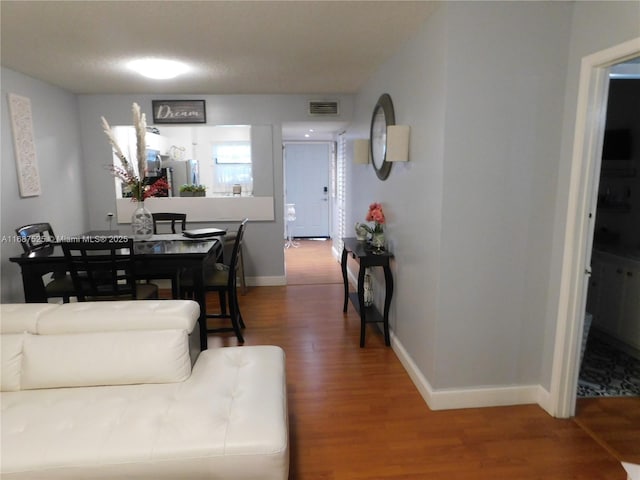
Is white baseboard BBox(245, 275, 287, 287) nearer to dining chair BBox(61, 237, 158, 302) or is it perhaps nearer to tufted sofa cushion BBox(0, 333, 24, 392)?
dining chair BBox(61, 237, 158, 302)

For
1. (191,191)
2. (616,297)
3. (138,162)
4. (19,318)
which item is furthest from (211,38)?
(616,297)

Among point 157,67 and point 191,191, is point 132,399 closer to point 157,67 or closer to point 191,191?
point 157,67

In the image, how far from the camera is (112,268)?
8.62 feet

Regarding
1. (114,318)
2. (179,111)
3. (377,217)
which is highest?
(179,111)

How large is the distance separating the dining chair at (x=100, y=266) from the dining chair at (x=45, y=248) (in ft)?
0.39

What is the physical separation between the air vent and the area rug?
3538 mm

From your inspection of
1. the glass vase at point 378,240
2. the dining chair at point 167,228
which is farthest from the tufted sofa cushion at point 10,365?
the glass vase at point 378,240

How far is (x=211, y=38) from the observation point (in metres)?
2.76

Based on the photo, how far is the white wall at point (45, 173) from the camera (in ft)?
11.1

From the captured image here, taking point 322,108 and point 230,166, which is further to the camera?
point 230,166

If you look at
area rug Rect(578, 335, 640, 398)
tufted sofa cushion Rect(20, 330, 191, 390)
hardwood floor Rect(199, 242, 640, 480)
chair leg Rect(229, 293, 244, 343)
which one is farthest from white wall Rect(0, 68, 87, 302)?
area rug Rect(578, 335, 640, 398)

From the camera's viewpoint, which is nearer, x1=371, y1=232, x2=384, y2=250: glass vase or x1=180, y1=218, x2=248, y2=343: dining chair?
x1=180, y1=218, x2=248, y2=343: dining chair

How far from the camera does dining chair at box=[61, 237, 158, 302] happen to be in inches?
99.8

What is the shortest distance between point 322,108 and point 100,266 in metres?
3.20
